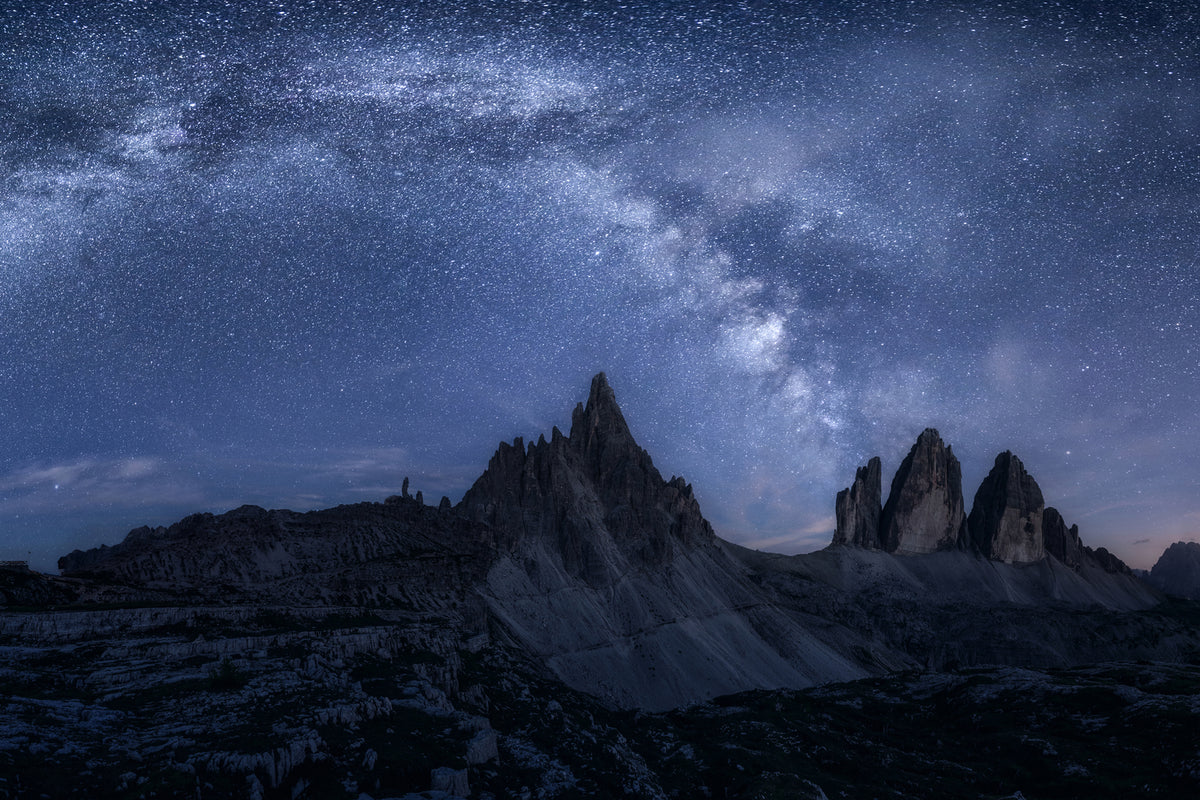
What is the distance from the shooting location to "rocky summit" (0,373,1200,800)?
117ft

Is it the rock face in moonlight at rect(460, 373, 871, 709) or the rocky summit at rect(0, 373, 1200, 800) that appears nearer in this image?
the rocky summit at rect(0, 373, 1200, 800)

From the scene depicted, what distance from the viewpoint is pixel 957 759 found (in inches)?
3374

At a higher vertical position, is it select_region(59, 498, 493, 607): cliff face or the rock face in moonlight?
select_region(59, 498, 493, 607): cliff face

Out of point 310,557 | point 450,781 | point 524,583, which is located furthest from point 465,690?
point 524,583

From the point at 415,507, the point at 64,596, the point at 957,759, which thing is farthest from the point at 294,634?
the point at 415,507

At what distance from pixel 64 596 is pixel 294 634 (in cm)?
2673

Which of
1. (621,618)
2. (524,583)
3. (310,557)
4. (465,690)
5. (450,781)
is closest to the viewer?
(450,781)

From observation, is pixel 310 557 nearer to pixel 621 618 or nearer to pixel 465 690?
pixel 465 690

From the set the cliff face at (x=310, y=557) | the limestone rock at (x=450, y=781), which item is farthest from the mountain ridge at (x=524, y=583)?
the limestone rock at (x=450, y=781)

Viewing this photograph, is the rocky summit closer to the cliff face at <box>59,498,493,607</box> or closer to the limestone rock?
the limestone rock

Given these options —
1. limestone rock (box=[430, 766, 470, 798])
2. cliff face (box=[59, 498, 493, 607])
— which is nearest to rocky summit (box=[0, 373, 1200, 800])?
limestone rock (box=[430, 766, 470, 798])

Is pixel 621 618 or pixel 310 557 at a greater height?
pixel 310 557

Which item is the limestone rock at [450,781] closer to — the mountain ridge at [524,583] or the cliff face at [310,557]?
the mountain ridge at [524,583]

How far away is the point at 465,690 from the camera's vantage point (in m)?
68.2
